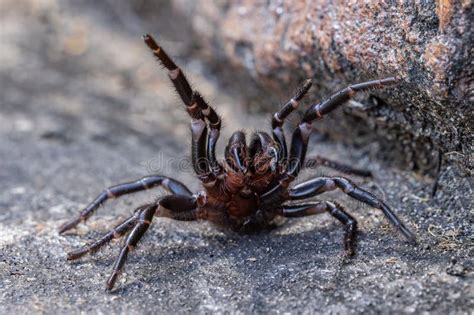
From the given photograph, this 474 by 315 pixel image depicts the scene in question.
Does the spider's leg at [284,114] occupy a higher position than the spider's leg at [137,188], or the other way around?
the spider's leg at [284,114]

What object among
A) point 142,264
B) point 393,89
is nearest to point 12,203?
point 142,264

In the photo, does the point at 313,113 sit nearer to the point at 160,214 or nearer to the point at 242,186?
the point at 242,186

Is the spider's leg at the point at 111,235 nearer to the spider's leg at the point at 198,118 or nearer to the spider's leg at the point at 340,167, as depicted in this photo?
the spider's leg at the point at 198,118

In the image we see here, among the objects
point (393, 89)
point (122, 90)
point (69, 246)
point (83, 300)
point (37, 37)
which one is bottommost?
point (83, 300)

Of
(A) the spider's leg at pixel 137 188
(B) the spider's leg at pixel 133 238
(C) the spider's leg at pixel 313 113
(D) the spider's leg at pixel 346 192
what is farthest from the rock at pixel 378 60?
(B) the spider's leg at pixel 133 238

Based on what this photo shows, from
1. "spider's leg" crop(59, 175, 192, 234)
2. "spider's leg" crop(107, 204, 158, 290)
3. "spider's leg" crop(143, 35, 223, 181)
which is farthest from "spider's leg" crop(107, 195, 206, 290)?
"spider's leg" crop(143, 35, 223, 181)

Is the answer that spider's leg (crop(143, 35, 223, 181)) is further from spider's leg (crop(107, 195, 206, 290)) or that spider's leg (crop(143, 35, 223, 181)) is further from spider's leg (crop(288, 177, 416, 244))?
Answer: spider's leg (crop(288, 177, 416, 244))

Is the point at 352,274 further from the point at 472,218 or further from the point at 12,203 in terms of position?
the point at 12,203
